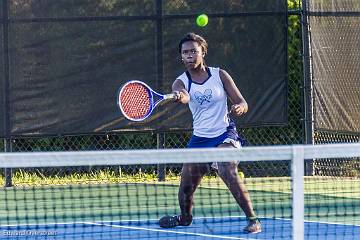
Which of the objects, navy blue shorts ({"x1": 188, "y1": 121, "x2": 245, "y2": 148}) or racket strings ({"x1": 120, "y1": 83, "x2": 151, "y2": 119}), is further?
navy blue shorts ({"x1": 188, "y1": 121, "x2": 245, "y2": 148})

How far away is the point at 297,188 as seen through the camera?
477cm

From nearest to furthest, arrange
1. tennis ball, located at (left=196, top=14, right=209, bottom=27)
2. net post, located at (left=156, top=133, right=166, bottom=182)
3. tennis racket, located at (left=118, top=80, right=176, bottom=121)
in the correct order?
tennis racket, located at (left=118, top=80, right=176, bottom=121) < tennis ball, located at (left=196, top=14, right=209, bottom=27) < net post, located at (left=156, top=133, right=166, bottom=182)

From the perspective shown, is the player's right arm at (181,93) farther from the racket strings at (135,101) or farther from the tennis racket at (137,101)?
the racket strings at (135,101)

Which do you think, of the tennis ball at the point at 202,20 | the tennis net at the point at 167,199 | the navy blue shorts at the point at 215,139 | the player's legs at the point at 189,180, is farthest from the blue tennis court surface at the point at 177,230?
the tennis ball at the point at 202,20

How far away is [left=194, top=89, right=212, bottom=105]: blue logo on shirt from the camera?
→ 753 centimetres

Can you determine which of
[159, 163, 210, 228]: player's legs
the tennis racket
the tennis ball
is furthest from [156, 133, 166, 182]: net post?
the tennis racket

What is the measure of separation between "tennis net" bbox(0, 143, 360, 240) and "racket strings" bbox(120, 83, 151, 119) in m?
0.45

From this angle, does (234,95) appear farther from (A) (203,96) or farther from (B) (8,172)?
(B) (8,172)

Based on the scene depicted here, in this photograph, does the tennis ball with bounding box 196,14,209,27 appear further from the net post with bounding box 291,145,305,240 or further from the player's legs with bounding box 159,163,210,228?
the net post with bounding box 291,145,305,240

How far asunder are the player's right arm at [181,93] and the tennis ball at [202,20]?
109 inches

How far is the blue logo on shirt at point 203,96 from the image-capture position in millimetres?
7531

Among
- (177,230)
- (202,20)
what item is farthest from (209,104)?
(202,20)

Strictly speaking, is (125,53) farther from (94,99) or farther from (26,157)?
(26,157)

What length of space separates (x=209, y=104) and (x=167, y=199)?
2144mm
